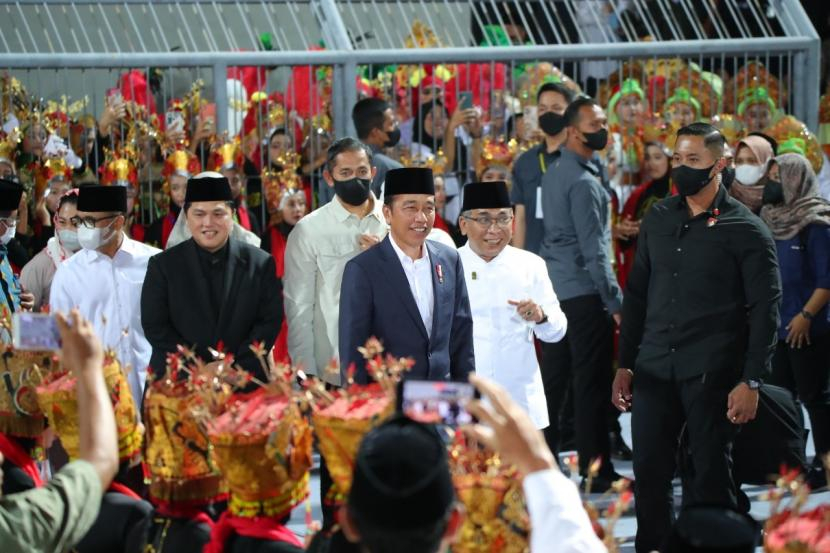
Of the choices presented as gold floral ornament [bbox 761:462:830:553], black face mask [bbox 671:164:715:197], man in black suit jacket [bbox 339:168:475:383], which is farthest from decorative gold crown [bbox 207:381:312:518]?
black face mask [bbox 671:164:715:197]

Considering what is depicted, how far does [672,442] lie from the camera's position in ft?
17.2

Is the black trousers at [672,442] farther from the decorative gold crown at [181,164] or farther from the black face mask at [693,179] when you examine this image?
the decorative gold crown at [181,164]

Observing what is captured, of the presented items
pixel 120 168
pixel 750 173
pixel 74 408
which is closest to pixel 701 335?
pixel 750 173

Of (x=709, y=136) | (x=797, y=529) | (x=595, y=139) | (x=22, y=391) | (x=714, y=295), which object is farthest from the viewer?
(x=595, y=139)

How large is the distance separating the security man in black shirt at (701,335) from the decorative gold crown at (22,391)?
2.33 m

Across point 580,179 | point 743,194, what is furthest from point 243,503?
point 743,194

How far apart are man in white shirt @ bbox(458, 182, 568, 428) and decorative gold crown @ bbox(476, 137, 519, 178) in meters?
2.13

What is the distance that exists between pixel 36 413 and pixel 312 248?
7.42 ft

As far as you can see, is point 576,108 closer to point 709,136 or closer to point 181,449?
point 709,136

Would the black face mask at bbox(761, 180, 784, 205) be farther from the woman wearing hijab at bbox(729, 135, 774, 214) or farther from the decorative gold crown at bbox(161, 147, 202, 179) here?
the decorative gold crown at bbox(161, 147, 202, 179)

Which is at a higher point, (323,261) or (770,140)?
(770,140)

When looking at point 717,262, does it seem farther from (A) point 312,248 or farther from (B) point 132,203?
(B) point 132,203

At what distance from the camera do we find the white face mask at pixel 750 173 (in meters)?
7.16

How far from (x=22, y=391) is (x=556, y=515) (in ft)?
5.70
